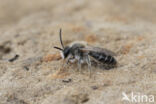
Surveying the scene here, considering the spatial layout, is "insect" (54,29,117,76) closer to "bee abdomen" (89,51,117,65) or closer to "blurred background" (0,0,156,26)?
"bee abdomen" (89,51,117,65)

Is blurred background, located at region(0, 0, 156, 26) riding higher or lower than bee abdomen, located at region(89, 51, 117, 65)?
higher

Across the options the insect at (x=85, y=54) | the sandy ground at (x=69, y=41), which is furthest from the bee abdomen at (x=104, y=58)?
the sandy ground at (x=69, y=41)

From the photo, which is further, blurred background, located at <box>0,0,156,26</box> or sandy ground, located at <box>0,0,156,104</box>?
blurred background, located at <box>0,0,156,26</box>

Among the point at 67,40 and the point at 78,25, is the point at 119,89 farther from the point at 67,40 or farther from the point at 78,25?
the point at 78,25

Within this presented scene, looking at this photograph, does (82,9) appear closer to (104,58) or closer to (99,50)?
(99,50)

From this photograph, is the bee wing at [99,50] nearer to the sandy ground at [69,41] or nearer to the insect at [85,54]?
the insect at [85,54]

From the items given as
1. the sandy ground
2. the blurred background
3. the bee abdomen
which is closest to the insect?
the bee abdomen

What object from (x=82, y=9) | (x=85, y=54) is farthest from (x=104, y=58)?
(x=82, y=9)
